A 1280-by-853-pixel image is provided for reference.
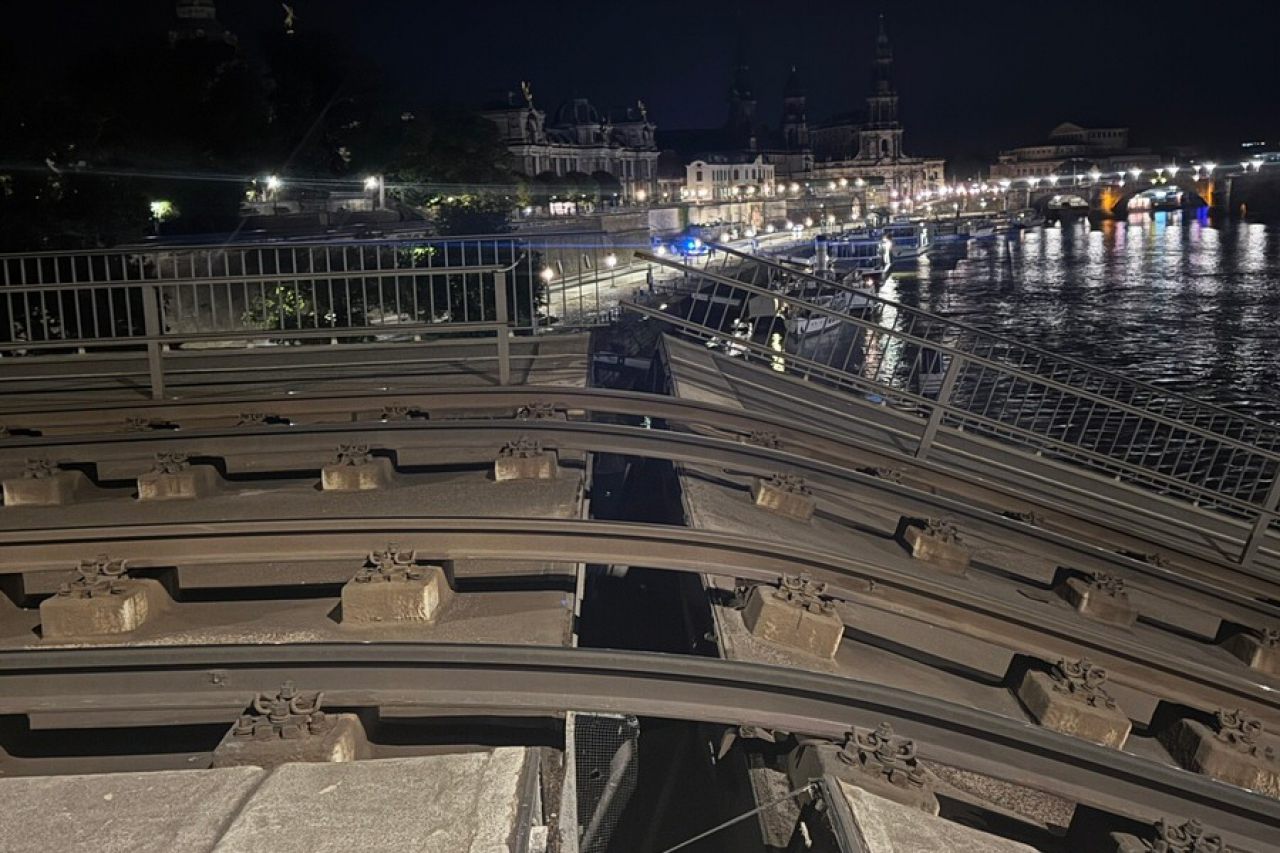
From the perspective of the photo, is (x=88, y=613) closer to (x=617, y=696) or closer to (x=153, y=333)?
(x=617, y=696)

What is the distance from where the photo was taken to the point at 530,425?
22.6 feet

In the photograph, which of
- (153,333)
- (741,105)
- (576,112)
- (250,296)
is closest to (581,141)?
(576,112)

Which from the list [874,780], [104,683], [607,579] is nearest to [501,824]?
[874,780]

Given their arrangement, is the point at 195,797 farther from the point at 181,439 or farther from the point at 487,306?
the point at 487,306

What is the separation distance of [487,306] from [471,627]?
1821 cm

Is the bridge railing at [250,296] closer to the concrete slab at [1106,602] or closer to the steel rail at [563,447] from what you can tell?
the steel rail at [563,447]

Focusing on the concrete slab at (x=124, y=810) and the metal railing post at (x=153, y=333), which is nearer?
the concrete slab at (x=124, y=810)

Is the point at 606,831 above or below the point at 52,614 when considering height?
below

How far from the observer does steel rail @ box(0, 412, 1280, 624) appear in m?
6.51

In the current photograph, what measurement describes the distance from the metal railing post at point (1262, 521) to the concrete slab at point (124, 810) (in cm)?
757

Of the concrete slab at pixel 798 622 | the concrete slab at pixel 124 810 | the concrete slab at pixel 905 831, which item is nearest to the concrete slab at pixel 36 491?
the concrete slab at pixel 124 810

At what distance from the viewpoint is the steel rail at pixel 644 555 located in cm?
484

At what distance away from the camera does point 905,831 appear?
9.28ft

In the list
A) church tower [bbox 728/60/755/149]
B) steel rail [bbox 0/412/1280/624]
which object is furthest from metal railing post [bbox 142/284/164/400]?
church tower [bbox 728/60/755/149]
